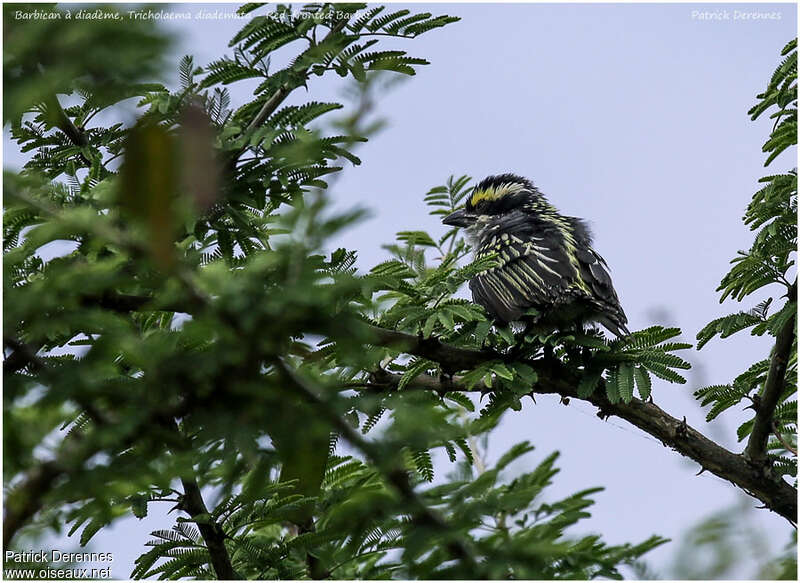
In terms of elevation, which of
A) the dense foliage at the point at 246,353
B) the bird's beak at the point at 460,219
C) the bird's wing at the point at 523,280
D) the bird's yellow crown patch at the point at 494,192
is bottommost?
the dense foliage at the point at 246,353

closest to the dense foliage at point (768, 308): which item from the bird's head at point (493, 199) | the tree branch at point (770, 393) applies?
the tree branch at point (770, 393)

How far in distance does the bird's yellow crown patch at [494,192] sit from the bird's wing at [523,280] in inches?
53.4

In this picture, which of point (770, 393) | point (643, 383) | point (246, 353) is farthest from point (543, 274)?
point (246, 353)

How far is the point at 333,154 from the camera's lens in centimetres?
488

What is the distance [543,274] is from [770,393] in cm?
153

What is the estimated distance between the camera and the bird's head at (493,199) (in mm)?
7574

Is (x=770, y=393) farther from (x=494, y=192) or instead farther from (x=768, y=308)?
(x=494, y=192)

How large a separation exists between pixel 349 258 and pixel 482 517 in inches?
87.1

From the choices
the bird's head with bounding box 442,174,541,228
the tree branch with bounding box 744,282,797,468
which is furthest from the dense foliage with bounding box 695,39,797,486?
the bird's head with bounding box 442,174,541,228

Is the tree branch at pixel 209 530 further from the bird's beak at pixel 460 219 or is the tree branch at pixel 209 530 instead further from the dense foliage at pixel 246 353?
the bird's beak at pixel 460 219

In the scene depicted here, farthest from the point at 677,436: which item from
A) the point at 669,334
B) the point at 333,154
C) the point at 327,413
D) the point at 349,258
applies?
the point at 327,413

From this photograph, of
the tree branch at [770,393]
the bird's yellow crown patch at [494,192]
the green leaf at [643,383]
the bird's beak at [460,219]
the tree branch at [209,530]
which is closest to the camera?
the tree branch at [209,530]

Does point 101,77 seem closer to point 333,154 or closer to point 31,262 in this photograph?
point 31,262

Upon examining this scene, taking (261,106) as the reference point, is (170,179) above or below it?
below
